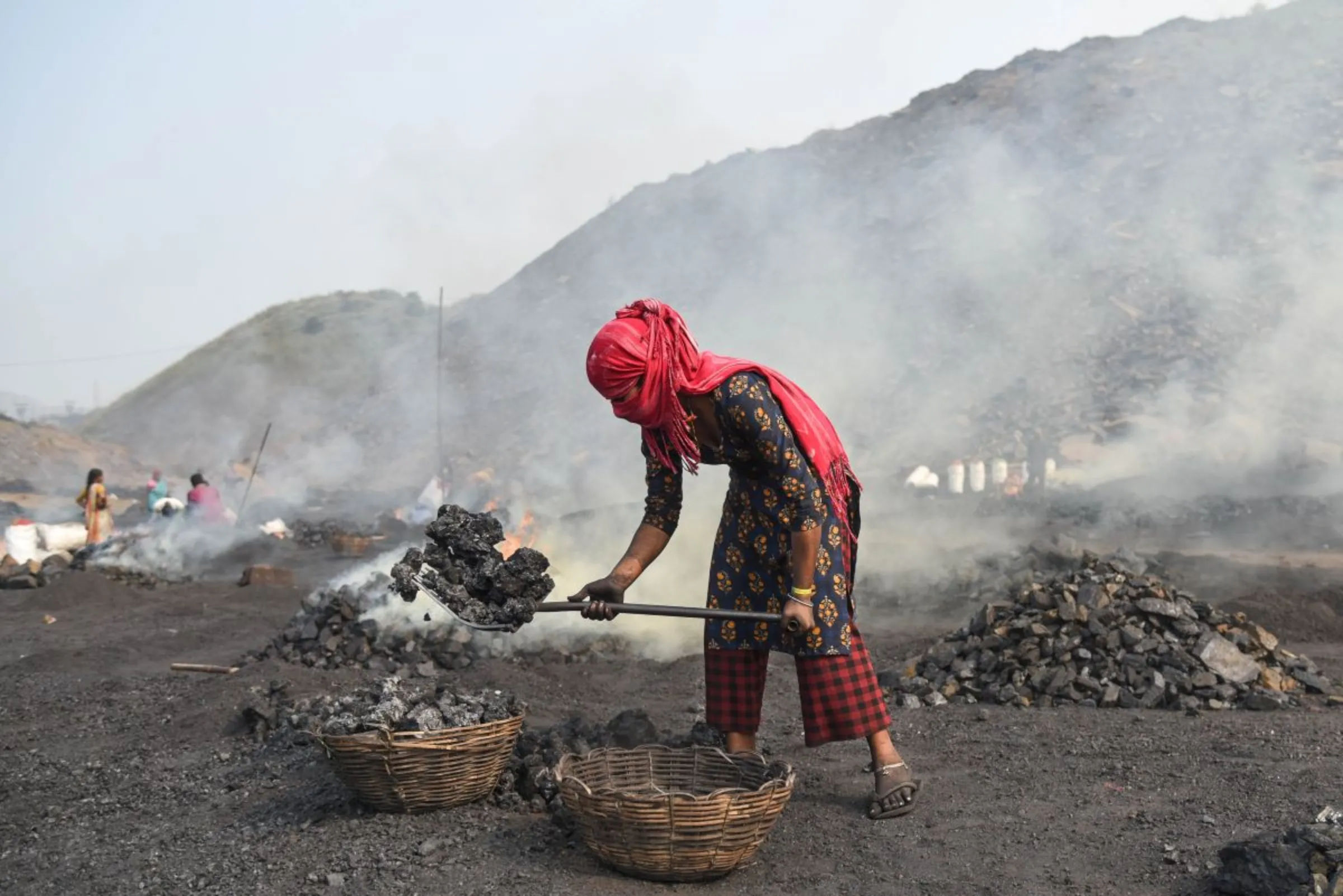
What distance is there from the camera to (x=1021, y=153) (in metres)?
29.6

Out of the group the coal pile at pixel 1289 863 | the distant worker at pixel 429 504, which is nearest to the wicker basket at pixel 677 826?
the coal pile at pixel 1289 863

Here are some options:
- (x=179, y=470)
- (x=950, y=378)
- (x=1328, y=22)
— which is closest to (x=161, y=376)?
(x=179, y=470)

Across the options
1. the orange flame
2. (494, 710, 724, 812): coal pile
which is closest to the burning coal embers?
(494, 710, 724, 812): coal pile

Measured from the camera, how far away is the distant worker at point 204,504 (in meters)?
13.4

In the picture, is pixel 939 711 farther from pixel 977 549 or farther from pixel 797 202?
pixel 797 202

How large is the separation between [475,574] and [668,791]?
966mm

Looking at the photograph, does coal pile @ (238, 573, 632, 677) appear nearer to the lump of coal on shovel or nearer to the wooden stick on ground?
the wooden stick on ground

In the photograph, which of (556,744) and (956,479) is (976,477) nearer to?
(956,479)

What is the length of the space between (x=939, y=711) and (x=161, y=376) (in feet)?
133

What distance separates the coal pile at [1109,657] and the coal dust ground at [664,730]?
18 cm

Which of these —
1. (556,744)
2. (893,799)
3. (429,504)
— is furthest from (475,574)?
(429,504)

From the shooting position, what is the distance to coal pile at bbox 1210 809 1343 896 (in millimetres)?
2584

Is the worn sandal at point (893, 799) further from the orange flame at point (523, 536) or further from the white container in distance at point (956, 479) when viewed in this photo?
the white container in distance at point (956, 479)

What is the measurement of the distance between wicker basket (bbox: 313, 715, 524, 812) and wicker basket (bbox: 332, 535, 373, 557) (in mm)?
10816
